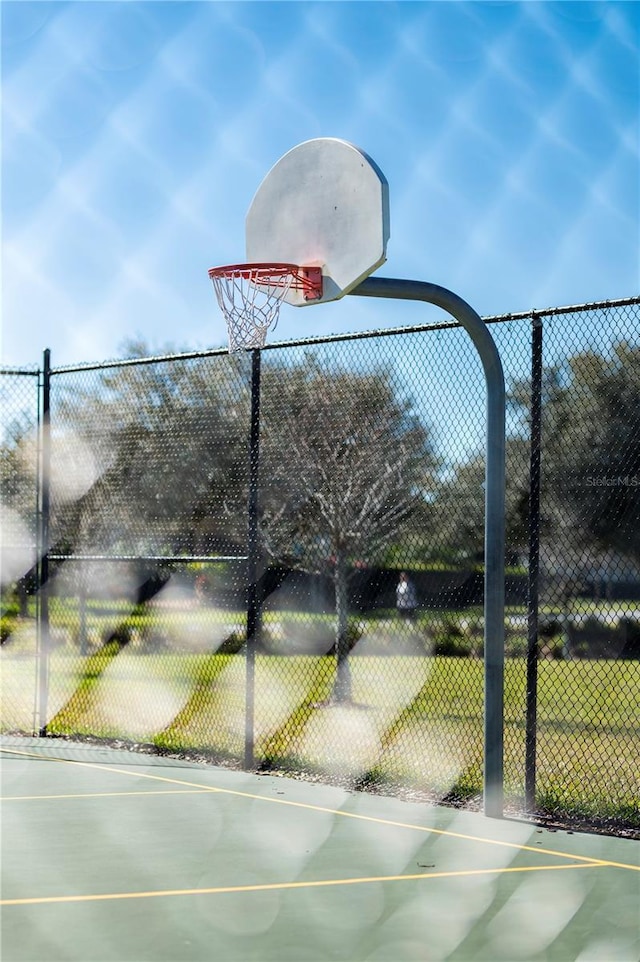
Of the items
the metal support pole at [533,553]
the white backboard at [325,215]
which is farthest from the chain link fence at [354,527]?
the white backboard at [325,215]

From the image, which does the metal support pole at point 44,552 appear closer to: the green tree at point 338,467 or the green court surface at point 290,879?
the green tree at point 338,467

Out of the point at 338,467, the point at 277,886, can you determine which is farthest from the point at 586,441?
the point at 277,886

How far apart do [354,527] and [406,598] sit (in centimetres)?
183

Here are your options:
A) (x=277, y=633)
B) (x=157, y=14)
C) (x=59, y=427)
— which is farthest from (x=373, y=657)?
(x=157, y=14)

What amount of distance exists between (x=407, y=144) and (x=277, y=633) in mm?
9012

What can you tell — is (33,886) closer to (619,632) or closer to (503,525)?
(503,525)

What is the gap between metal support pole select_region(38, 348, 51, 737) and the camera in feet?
34.2

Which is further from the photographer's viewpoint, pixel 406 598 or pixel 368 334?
pixel 406 598

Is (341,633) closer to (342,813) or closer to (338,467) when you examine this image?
(338,467)

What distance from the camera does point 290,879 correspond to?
6047 millimetres

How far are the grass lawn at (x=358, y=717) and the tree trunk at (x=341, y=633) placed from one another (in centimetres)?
18

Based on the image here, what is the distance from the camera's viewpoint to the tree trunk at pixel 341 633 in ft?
36.2

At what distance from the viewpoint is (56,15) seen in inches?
324

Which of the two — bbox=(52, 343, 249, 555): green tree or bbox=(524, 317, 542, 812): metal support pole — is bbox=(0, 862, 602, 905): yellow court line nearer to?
bbox=(524, 317, 542, 812): metal support pole
